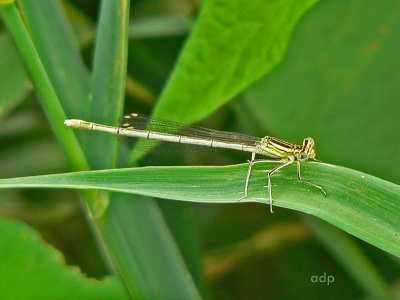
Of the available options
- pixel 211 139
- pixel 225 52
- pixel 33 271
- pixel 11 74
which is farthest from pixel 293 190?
Result: pixel 11 74

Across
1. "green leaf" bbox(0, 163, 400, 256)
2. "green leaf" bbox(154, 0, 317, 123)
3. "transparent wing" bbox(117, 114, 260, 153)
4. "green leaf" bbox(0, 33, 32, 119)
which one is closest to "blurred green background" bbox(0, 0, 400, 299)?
"green leaf" bbox(0, 33, 32, 119)

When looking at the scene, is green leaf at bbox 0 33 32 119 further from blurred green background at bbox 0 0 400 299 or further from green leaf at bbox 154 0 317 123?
green leaf at bbox 154 0 317 123

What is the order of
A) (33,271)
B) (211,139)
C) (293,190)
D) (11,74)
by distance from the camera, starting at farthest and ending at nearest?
(211,139) → (11,74) → (33,271) → (293,190)

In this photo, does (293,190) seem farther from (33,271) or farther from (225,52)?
(33,271)

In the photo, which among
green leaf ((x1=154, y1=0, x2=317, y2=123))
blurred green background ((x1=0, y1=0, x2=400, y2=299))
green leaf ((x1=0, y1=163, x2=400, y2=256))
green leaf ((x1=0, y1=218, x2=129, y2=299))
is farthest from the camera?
blurred green background ((x1=0, y1=0, x2=400, y2=299))

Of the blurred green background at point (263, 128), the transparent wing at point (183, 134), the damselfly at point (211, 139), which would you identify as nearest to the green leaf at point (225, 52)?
the damselfly at point (211, 139)
